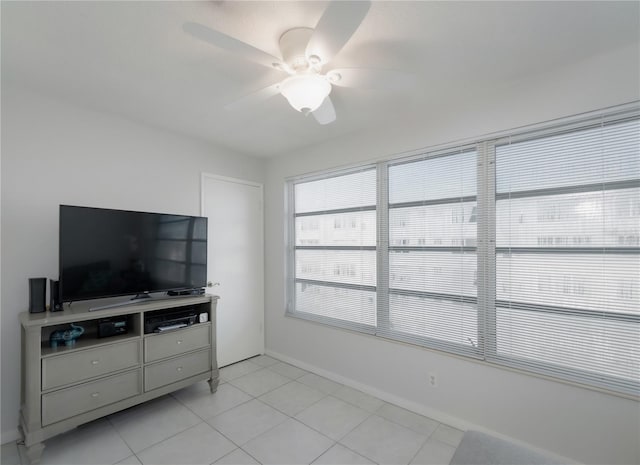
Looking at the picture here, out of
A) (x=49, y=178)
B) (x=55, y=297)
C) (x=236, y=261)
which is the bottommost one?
(x=55, y=297)

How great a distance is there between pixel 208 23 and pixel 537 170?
7.35 ft

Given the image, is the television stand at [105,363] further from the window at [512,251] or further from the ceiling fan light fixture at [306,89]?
the ceiling fan light fixture at [306,89]

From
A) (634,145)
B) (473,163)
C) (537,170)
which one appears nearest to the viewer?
(634,145)

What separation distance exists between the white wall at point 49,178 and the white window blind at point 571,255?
3073 mm

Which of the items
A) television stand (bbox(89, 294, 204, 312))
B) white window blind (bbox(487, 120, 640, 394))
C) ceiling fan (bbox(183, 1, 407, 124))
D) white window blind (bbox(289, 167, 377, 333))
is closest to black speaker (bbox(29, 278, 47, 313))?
television stand (bbox(89, 294, 204, 312))

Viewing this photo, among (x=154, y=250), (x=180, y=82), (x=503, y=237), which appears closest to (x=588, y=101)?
(x=503, y=237)

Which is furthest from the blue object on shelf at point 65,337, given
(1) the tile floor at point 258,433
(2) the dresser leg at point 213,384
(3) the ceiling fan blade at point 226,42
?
(3) the ceiling fan blade at point 226,42

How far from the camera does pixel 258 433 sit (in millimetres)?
2227

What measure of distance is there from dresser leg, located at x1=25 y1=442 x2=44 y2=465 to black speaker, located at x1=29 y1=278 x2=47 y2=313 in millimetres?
840

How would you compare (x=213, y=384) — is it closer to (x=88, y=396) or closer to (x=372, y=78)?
(x=88, y=396)

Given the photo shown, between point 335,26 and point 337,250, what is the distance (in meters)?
2.26

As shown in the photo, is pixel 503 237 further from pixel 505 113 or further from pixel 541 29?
pixel 541 29

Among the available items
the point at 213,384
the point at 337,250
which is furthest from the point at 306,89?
the point at 213,384

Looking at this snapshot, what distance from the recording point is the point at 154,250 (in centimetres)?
259
